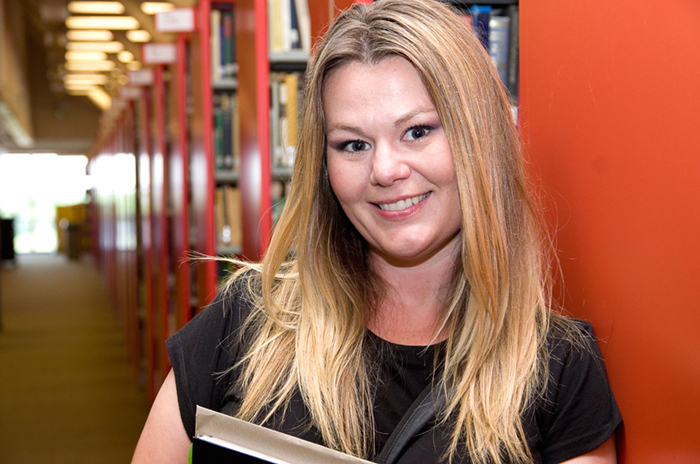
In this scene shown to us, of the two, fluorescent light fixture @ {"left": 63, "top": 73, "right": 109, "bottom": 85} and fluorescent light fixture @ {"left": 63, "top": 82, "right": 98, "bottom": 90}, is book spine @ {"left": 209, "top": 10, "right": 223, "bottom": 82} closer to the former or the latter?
fluorescent light fixture @ {"left": 63, "top": 73, "right": 109, "bottom": 85}

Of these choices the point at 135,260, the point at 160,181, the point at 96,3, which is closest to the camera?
the point at 160,181

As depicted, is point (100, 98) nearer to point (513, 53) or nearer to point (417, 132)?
point (513, 53)

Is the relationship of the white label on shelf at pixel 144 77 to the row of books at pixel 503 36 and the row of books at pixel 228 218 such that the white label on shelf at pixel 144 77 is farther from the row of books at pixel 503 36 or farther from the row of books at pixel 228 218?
the row of books at pixel 503 36

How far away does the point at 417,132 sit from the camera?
112 centimetres

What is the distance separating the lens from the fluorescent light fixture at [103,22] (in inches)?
348

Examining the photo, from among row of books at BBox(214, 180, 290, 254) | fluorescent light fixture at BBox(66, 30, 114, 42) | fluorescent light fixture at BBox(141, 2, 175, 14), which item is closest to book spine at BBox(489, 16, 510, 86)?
row of books at BBox(214, 180, 290, 254)

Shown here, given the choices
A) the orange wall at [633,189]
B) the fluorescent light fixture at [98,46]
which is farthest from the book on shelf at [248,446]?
the fluorescent light fixture at [98,46]

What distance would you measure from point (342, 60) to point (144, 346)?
493 cm

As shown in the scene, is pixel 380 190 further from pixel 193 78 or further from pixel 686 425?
pixel 193 78

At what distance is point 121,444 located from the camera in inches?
155

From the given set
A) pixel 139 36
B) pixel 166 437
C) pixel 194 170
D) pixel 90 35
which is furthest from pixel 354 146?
pixel 90 35

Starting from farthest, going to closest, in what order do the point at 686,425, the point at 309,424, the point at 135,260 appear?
1. the point at 135,260
2. the point at 309,424
3. the point at 686,425

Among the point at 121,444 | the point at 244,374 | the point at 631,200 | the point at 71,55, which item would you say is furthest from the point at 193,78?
the point at 71,55

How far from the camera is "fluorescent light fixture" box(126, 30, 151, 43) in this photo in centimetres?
964
